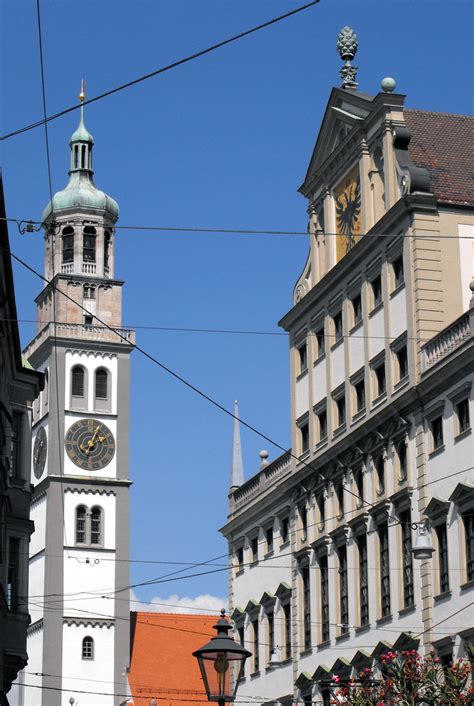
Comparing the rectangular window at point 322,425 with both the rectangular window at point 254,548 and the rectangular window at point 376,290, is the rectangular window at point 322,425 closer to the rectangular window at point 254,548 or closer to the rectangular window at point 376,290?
the rectangular window at point 376,290

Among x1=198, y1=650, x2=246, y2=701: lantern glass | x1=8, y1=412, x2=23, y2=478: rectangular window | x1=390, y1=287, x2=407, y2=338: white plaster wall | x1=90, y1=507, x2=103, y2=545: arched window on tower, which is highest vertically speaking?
x1=90, y1=507, x2=103, y2=545: arched window on tower

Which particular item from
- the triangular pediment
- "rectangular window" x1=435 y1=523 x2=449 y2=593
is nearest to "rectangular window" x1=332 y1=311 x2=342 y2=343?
the triangular pediment

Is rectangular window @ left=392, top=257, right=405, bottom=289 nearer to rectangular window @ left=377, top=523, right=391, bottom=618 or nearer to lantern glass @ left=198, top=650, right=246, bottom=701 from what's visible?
rectangular window @ left=377, top=523, right=391, bottom=618

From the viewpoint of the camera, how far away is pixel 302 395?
52688 millimetres

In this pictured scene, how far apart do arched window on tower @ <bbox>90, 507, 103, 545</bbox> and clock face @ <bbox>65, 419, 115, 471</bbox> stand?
2.33 meters

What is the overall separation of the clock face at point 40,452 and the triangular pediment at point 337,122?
38310 millimetres

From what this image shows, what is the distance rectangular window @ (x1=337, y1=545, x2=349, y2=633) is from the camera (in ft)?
154

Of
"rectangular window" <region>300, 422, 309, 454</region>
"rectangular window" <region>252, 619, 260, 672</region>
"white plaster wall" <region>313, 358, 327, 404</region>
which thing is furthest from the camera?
"rectangular window" <region>252, 619, 260, 672</region>

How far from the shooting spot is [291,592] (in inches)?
2045

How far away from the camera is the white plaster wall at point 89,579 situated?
8669cm

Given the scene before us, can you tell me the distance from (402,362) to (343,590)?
7107mm

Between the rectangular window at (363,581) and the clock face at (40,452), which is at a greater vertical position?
the clock face at (40,452)

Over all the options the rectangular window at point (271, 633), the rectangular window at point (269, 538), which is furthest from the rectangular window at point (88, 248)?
the rectangular window at point (271, 633)

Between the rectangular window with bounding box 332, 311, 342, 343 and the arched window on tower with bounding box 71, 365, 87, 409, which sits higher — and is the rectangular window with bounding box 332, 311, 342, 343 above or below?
below
